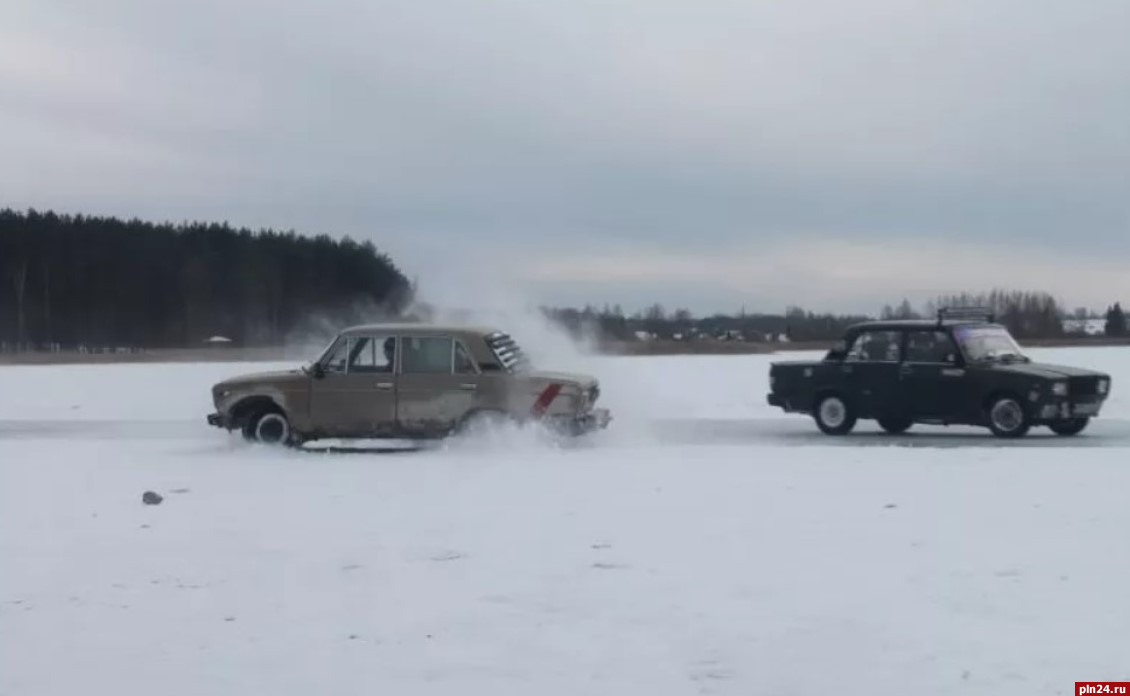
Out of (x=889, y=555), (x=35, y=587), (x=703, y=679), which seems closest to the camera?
(x=703, y=679)

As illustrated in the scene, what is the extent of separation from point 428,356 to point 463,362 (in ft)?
1.50

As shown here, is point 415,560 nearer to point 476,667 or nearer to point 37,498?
point 476,667

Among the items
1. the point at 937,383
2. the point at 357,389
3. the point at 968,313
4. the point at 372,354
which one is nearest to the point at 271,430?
the point at 357,389

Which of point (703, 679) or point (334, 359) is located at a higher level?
point (334, 359)

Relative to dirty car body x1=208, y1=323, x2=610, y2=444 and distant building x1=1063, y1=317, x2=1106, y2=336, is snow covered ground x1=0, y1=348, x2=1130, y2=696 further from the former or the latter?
distant building x1=1063, y1=317, x2=1106, y2=336

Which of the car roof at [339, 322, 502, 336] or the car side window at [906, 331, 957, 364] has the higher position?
the car roof at [339, 322, 502, 336]

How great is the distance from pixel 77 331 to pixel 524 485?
289ft

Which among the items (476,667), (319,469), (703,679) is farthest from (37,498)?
(703,679)

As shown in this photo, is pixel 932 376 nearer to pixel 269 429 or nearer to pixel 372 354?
pixel 372 354

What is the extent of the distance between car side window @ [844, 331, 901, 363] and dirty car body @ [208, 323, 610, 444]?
469cm

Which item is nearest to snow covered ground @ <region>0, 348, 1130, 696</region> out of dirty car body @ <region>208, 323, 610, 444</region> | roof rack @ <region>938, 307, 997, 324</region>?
dirty car body @ <region>208, 323, 610, 444</region>

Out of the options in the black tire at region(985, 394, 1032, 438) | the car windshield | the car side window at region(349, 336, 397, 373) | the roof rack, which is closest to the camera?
the car side window at region(349, 336, 397, 373)

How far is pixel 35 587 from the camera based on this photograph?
8.07 meters

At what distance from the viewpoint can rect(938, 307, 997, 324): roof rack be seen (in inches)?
816
